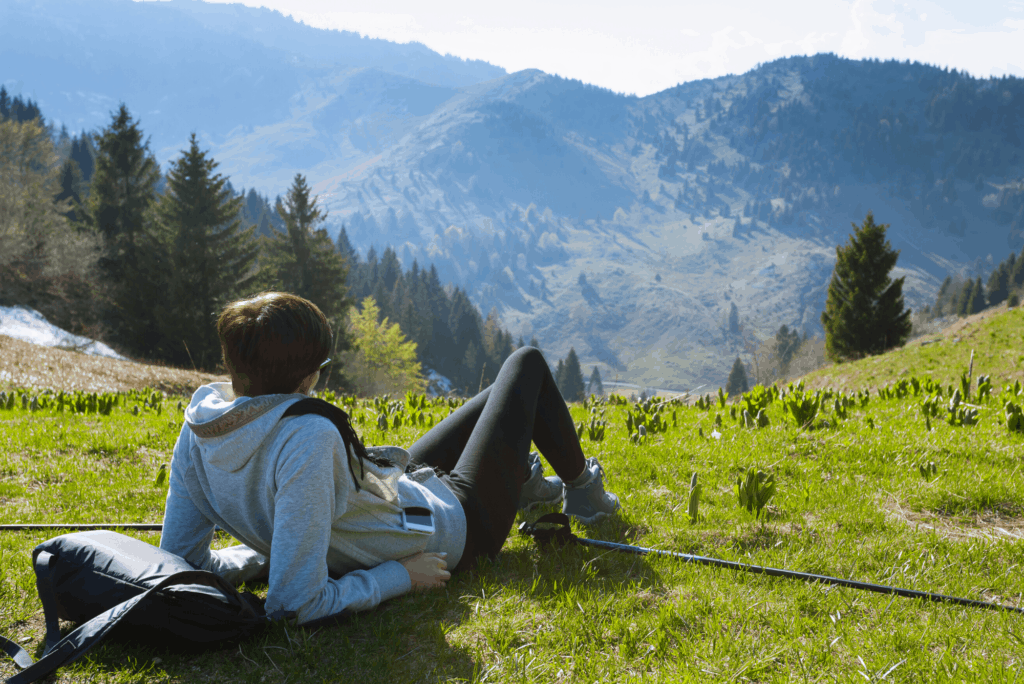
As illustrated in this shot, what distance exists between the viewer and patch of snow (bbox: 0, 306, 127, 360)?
31.4m

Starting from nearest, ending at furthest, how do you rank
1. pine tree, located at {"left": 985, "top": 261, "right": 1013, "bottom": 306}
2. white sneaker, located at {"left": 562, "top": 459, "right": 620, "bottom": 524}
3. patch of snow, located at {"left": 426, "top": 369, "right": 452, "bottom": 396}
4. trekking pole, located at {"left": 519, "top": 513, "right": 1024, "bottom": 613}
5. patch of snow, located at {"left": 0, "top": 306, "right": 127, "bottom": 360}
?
trekking pole, located at {"left": 519, "top": 513, "right": 1024, "bottom": 613}
white sneaker, located at {"left": 562, "top": 459, "right": 620, "bottom": 524}
patch of snow, located at {"left": 0, "top": 306, "right": 127, "bottom": 360}
patch of snow, located at {"left": 426, "top": 369, "right": 452, "bottom": 396}
pine tree, located at {"left": 985, "top": 261, "right": 1013, "bottom": 306}

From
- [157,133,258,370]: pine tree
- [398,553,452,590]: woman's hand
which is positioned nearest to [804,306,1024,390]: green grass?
[398,553,452,590]: woman's hand

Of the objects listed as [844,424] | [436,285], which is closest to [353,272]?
[436,285]

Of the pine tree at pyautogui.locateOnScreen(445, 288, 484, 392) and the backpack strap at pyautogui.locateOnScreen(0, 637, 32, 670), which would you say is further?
the pine tree at pyautogui.locateOnScreen(445, 288, 484, 392)

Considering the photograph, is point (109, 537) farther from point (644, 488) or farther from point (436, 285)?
point (436, 285)

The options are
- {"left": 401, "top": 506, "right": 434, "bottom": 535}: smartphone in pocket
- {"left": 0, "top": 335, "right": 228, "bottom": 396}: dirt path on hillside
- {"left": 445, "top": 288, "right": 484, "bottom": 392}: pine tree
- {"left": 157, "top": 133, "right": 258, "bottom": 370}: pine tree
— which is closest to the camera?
{"left": 401, "top": 506, "right": 434, "bottom": 535}: smartphone in pocket

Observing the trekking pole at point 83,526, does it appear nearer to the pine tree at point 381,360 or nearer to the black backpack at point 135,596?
the black backpack at point 135,596

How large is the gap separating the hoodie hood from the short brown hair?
0.26ft

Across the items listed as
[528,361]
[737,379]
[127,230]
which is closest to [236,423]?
[528,361]

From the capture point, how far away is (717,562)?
3.23 m

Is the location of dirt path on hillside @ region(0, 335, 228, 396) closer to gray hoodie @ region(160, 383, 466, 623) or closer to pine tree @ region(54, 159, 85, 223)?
gray hoodie @ region(160, 383, 466, 623)

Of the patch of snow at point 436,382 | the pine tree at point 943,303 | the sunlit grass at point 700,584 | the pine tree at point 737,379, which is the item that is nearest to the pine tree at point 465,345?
the patch of snow at point 436,382

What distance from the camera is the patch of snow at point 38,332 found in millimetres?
31438

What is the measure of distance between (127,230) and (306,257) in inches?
518
